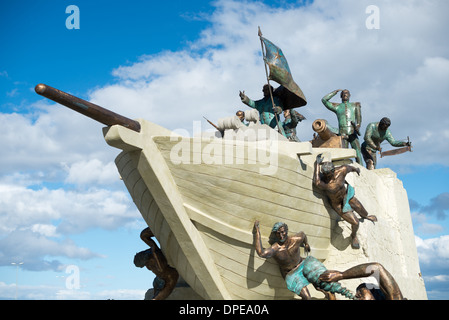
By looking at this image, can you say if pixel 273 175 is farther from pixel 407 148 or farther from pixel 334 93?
pixel 407 148

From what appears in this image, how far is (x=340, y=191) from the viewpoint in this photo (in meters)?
8.02

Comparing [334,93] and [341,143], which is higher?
[334,93]

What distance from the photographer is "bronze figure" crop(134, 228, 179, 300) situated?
848 cm

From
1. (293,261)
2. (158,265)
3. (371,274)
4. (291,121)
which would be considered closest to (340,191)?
(293,261)

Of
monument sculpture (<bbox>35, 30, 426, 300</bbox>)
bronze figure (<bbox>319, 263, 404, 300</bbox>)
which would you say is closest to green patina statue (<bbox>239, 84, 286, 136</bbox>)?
monument sculpture (<bbox>35, 30, 426, 300</bbox>)

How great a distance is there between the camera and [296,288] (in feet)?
23.6

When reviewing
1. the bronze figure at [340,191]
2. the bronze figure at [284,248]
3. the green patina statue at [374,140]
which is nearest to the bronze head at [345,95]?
the green patina statue at [374,140]

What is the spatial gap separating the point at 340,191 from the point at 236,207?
2035 mm

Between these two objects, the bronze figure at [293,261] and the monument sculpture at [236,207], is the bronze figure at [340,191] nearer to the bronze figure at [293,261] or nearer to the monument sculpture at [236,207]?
the monument sculpture at [236,207]

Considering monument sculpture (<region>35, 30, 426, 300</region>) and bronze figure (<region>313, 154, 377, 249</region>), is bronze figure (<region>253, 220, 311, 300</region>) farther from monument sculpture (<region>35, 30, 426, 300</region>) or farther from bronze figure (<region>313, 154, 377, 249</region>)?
bronze figure (<region>313, 154, 377, 249</region>)

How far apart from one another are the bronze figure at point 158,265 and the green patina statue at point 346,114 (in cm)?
514

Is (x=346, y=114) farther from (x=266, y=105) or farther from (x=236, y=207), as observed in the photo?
(x=236, y=207)

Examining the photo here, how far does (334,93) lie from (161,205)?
6.09 m
